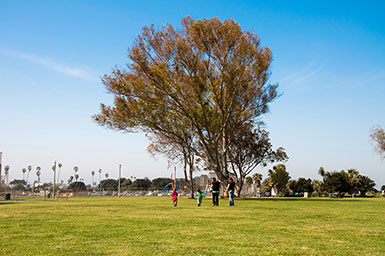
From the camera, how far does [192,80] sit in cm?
3428

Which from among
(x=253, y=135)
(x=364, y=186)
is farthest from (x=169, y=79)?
(x=364, y=186)

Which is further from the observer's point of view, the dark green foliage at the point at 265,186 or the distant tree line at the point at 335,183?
the dark green foliage at the point at 265,186

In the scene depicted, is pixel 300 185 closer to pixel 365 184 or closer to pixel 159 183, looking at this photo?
pixel 365 184

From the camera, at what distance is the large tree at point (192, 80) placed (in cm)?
3428

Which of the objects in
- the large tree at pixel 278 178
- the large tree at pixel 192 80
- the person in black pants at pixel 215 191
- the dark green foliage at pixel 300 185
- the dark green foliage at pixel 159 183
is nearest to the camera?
the person in black pants at pixel 215 191

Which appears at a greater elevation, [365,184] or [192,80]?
[192,80]

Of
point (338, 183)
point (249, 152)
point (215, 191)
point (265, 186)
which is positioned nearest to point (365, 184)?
point (338, 183)

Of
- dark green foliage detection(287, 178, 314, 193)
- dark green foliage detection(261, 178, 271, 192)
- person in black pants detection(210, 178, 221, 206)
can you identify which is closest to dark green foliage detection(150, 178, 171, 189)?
dark green foliage detection(261, 178, 271, 192)

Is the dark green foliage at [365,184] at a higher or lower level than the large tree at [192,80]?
lower

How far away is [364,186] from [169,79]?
79.8 m

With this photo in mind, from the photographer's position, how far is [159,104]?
35.9 m

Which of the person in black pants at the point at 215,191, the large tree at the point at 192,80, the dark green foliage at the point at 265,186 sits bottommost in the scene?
the dark green foliage at the point at 265,186

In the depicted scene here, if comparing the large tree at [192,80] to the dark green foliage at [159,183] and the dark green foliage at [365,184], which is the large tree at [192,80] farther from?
the dark green foliage at [159,183]

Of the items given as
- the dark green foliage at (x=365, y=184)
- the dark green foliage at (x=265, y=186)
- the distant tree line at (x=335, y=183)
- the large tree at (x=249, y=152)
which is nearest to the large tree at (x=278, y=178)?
the distant tree line at (x=335, y=183)
